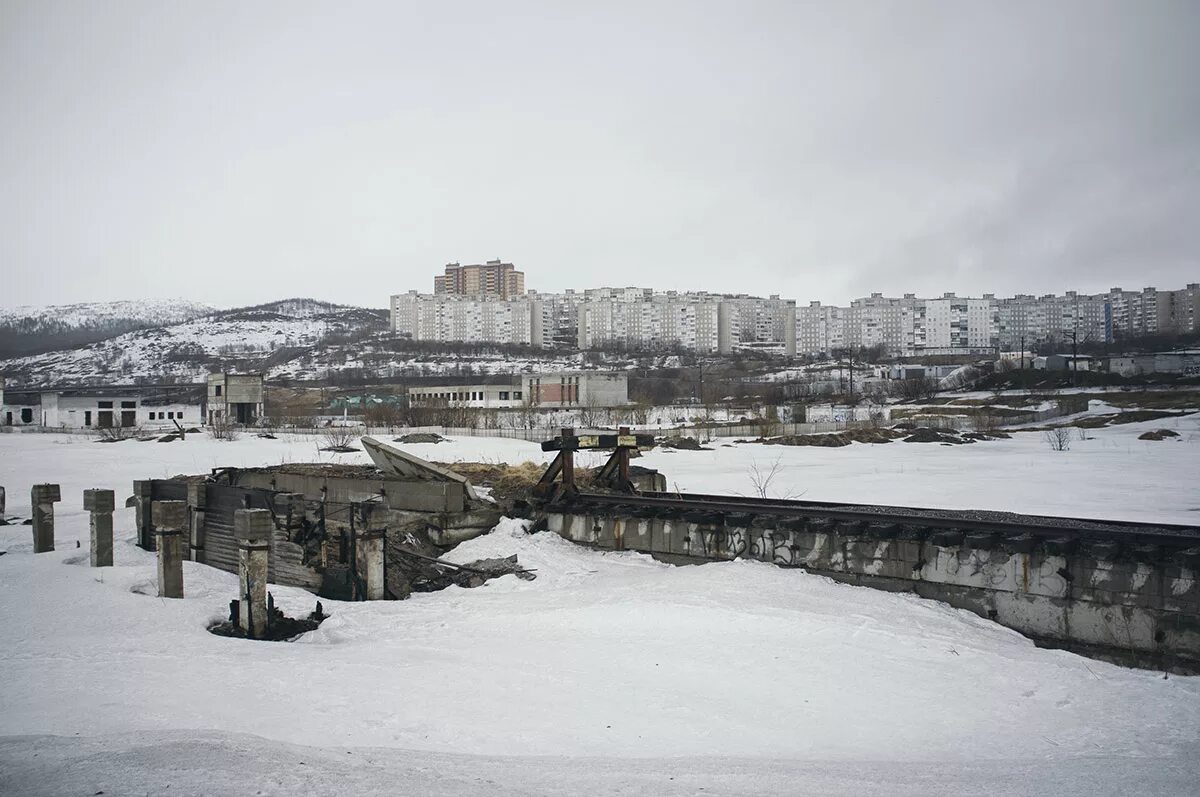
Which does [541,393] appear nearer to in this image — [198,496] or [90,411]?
[90,411]

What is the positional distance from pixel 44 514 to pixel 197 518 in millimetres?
2772

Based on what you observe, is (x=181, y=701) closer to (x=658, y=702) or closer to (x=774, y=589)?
(x=658, y=702)

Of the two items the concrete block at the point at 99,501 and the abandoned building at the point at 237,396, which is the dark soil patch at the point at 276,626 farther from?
the abandoned building at the point at 237,396

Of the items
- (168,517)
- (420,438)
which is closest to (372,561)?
(168,517)

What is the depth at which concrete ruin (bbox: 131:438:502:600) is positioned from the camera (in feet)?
44.5

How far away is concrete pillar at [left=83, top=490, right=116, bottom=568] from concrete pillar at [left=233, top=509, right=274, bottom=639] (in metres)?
4.67

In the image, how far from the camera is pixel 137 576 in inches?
516

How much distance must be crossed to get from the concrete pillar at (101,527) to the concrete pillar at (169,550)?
2.75 m

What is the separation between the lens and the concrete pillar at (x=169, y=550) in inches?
463

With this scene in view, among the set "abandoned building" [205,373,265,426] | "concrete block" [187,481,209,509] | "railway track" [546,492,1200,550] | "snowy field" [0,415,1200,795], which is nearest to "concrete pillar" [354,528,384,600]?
"snowy field" [0,415,1200,795]

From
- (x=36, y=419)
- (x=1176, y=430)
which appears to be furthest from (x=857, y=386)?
(x=36, y=419)

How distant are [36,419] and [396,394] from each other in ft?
123

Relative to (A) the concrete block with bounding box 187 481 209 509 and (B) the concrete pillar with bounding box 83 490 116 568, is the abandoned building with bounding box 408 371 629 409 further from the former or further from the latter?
(B) the concrete pillar with bounding box 83 490 116 568

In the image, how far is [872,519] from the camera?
13188mm
